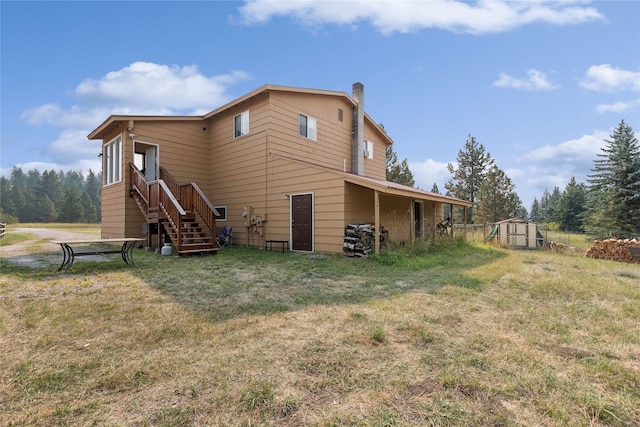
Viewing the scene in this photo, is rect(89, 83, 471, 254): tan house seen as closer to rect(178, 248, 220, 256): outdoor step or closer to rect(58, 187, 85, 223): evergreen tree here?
rect(178, 248, 220, 256): outdoor step

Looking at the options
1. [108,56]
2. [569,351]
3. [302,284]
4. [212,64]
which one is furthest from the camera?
[212,64]

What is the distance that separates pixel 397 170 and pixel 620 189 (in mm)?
15768

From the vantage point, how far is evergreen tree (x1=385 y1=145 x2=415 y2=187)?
93.7ft

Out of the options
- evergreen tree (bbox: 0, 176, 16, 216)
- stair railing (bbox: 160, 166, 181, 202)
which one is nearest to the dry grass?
stair railing (bbox: 160, 166, 181, 202)

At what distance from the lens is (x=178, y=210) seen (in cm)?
844

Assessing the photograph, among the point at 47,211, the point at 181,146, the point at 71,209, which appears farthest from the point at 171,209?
the point at 47,211

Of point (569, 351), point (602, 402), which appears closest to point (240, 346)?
point (602, 402)

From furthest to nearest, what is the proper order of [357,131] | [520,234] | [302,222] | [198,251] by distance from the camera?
[520,234]
[357,131]
[302,222]
[198,251]

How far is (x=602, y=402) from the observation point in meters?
1.92

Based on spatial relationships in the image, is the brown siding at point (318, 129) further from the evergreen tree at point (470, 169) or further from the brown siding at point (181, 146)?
the evergreen tree at point (470, 169)

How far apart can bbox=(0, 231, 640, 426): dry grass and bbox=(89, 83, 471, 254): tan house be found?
Result: 4.28 m

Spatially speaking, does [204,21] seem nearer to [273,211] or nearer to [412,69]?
[273,211]

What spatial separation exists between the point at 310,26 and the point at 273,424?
1174cm

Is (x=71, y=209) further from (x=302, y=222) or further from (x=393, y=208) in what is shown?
(x=393, y=208)
